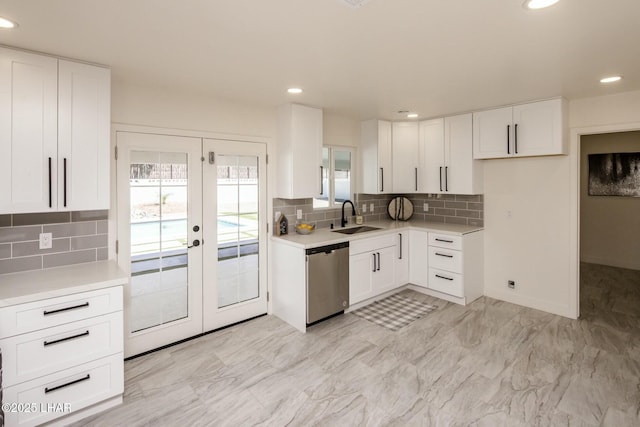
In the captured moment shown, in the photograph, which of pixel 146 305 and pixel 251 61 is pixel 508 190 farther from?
pixel 146 305

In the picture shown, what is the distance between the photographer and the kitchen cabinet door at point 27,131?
82.5 inches

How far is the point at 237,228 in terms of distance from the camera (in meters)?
3.59

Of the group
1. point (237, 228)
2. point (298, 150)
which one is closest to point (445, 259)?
point (298, 150)

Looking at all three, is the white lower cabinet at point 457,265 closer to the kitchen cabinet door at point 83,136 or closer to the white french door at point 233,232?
the white french door at point 233,232

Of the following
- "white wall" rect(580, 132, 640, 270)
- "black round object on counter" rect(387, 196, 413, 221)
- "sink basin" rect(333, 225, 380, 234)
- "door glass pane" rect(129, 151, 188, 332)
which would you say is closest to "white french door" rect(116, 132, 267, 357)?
"door glass pane" rect(129, 151, 188, 332)

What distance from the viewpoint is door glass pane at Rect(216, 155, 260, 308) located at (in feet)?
11.4

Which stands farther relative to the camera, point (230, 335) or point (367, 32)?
point (230, 335)

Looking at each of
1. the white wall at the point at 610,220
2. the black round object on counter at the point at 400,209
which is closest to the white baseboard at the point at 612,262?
the white wall at the point at 610,220

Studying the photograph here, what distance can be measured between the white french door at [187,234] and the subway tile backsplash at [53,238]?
0.59 ft

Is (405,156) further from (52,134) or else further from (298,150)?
(52,134)

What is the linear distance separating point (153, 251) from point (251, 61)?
188 cm

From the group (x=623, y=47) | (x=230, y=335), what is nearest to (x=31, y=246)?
(x=230, y=335)

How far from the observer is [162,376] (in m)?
2.67

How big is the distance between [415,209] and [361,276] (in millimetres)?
1831
